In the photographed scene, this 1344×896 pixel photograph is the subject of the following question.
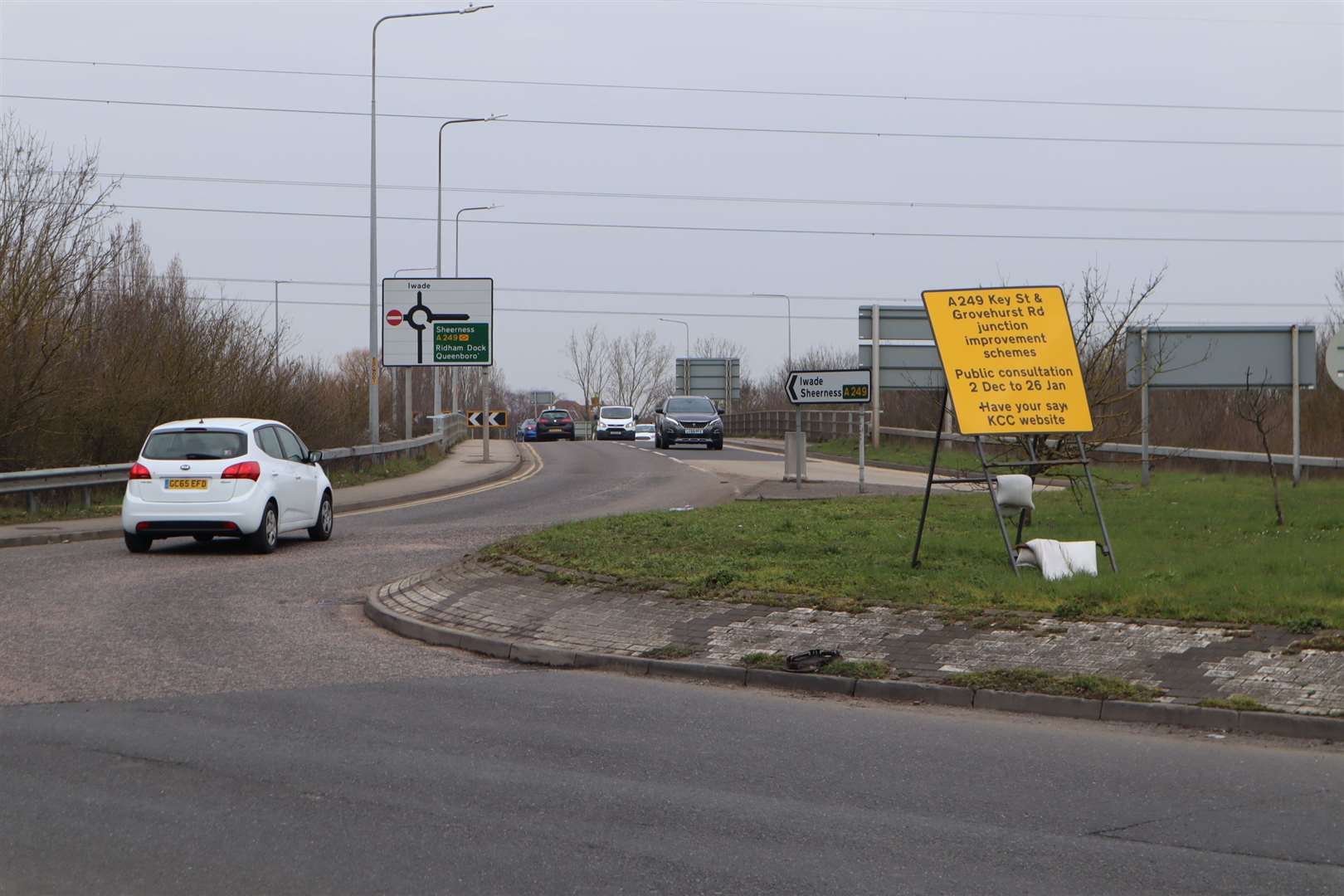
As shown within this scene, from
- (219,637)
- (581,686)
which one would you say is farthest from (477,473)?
(581,686)

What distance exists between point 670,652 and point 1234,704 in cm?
391

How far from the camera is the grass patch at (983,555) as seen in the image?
408 inches

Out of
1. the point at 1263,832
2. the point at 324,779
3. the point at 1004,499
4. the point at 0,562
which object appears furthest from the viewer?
the point at 0,562

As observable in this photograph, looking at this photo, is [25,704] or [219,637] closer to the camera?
[25,704]

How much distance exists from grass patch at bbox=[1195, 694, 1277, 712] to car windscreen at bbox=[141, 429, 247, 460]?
12654 mm

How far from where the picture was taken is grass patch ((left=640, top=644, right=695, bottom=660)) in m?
9.89

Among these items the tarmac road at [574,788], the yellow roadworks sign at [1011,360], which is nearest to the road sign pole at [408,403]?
the yellow roadworks sign at [1011,360]

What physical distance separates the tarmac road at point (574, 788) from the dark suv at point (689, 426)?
3592 cm

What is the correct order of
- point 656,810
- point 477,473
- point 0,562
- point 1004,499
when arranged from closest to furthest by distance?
1. point 656,810
2. point 1004,499
3. point 0,562
4. point 477,473

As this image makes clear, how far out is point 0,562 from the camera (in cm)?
1606

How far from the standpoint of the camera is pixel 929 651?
9445 millimetres

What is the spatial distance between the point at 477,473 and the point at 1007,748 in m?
27.1

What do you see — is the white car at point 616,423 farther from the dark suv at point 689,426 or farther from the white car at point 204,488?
the white car at point 204,488

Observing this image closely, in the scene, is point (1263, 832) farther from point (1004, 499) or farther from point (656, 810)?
point (1004, 499)
